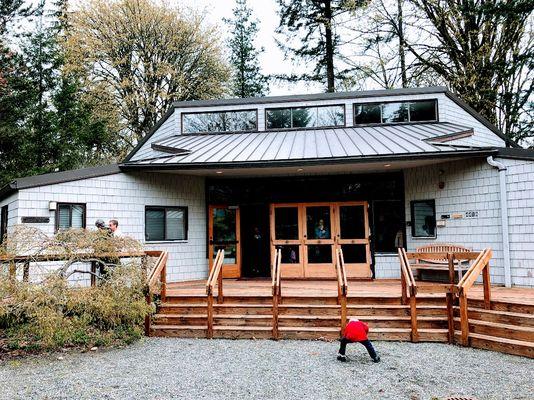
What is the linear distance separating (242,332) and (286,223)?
15.3 ft

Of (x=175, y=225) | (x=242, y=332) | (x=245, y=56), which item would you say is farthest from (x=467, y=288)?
(x=245, y=56)

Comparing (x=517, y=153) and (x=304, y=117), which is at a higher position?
Answer: (x=304, y=117)

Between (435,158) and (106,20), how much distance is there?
730 inches

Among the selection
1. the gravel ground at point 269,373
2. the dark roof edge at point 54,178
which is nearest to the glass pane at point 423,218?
the gravel ground at point 269,373

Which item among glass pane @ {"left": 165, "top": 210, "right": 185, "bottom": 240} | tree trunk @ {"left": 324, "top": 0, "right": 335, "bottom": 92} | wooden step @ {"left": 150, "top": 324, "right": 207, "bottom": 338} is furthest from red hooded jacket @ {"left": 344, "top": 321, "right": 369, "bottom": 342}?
tree trunk @ {"left": 324, "top": 0, "right": 335, "bottom": 92}

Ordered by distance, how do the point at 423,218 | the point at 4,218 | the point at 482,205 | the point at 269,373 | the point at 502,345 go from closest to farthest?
the point at 269,373 → the point at 502,345 → the point at 482,205 → the point at 4,218 → the point at 423,218

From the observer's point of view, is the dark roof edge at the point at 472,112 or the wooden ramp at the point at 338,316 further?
the dark roof edge at the point at 472,112

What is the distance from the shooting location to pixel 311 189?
11.1m

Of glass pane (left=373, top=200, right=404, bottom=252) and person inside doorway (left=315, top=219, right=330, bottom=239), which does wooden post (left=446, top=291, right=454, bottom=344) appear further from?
person inside doorway (left=315, top=219, right=330, bottom=239)

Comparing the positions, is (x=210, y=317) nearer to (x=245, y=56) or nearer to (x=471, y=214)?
(x=471, y=214)

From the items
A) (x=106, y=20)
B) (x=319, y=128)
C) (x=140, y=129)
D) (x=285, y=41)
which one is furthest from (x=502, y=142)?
(x=106, y=20)

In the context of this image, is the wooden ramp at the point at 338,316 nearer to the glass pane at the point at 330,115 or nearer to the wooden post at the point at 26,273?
the wooden post at the point at 26,273

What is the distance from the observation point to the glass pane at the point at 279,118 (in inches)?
505

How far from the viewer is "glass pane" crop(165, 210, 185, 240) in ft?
35.1
